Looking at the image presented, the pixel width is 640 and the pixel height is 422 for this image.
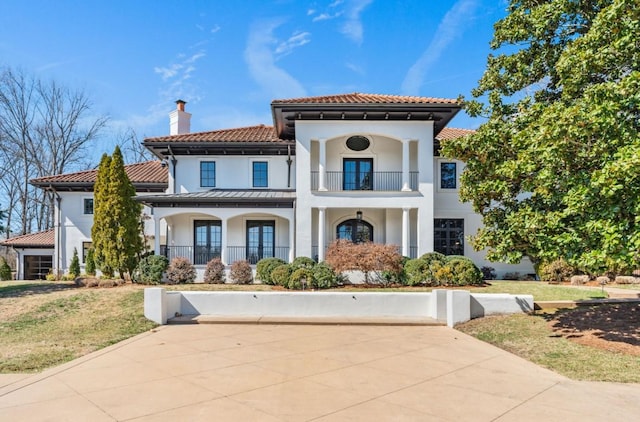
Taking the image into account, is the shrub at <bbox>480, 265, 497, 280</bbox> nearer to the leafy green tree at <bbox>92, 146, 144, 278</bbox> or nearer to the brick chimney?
the leafy green tree at <bbox>92, 146, 144, 278</bbox>

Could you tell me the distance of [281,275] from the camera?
1516 centimetres

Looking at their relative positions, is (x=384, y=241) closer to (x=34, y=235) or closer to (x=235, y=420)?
(x=235, y=420)

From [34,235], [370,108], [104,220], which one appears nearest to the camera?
[104,220]

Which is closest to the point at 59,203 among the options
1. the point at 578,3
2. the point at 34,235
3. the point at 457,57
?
the point at 34,235

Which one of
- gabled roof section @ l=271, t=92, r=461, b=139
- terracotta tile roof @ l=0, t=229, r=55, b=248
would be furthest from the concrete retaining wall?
terracotta tile roof @ l=0, t=229, r=55, b=248

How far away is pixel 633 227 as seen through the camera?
6.75 metres

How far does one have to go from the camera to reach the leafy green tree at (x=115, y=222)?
15.9 m

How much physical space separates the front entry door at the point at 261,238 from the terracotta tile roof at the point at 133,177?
6.34 metres

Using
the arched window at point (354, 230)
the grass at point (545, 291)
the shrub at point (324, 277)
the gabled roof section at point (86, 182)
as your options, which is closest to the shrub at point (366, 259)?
the shrub at point (324, 277)

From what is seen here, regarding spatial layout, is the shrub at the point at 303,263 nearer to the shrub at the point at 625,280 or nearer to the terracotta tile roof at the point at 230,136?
the terracotta tile roof at the point at 230,136

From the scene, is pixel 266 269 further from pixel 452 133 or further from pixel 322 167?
pixel 452 133

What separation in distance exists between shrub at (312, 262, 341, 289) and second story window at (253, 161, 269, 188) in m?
7.26

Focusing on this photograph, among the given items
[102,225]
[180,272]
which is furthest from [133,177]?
[180,272]

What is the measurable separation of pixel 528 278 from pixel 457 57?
36.4 feet
